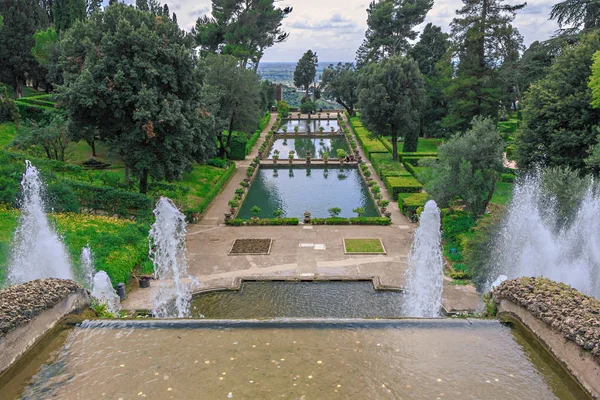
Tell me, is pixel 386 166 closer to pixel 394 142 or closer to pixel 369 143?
pixel 394 142

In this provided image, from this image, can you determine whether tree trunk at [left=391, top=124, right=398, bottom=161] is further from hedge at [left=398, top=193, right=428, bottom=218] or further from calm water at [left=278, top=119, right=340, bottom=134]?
calm water at [left=278, top=119, right=340, bottom=134]

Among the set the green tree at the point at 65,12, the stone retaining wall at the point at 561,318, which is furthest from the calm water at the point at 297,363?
the green tree at the point at 65,12

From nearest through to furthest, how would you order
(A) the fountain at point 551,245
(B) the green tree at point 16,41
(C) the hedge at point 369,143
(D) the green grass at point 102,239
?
(A) the fountain at point 551,245, (D) the green grass at point 102,239, (C) the hedge at point 369,143, (B) the green tree at point 16,41

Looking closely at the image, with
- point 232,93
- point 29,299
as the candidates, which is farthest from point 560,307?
point 232,93

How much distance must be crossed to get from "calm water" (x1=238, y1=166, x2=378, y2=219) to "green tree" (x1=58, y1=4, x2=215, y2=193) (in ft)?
19.7

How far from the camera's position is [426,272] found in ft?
49.0

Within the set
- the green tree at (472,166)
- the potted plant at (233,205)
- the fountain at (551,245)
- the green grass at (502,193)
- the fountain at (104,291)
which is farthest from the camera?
the potted plant at (233,205)

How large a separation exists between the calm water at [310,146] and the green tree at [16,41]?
2267cm

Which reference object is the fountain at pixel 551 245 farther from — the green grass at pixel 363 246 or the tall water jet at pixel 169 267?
the tall water jet at pixel 169 267

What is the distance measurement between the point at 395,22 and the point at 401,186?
33000 millimetres

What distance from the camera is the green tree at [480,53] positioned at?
101 feet

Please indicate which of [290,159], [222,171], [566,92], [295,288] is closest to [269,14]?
[290,159]

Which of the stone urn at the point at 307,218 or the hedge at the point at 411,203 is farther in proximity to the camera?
the hedge at the point at 411,203

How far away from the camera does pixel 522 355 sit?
7.30 metres
